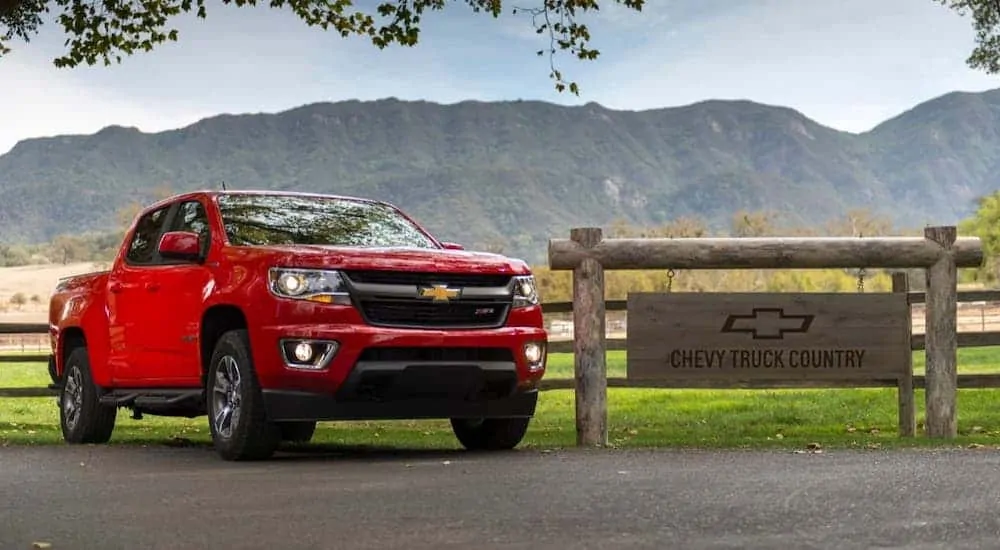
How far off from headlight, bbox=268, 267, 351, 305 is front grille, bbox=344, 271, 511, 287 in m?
0.11

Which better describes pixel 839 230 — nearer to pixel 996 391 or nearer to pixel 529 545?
pixel 996 391

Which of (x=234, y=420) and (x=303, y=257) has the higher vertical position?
(x=303, y=257)

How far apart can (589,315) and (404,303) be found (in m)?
2.14

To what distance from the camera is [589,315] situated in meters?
10.2

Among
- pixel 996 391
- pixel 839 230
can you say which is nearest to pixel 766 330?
pixel 996 391

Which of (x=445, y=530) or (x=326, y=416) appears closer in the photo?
(x=445, y=530)

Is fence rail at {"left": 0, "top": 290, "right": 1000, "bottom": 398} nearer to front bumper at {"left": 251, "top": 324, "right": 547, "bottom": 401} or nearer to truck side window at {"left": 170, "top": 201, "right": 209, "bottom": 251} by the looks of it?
front bumper at {"left": 251, "top": 324, "right": 547, "bottom": 401}

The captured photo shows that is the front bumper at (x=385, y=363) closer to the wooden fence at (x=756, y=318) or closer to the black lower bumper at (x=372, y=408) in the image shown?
the black lower bumper at (x=372, y=408)

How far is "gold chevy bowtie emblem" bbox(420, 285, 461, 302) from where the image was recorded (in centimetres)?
864

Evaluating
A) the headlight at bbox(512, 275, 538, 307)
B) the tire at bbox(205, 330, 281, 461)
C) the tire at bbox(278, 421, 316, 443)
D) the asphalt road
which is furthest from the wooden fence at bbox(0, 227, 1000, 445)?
the tire at bbox(205, 330, 281, 461)

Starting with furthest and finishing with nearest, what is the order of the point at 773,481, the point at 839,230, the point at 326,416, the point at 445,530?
the point at 839,230 < the point at 326,416 < the point at 773,481 < the point at 445,530

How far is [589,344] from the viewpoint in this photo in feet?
33.8

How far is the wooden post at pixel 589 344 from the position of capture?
10227mm

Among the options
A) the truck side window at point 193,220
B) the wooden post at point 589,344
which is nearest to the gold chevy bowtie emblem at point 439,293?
the wooden post at point 589,344
